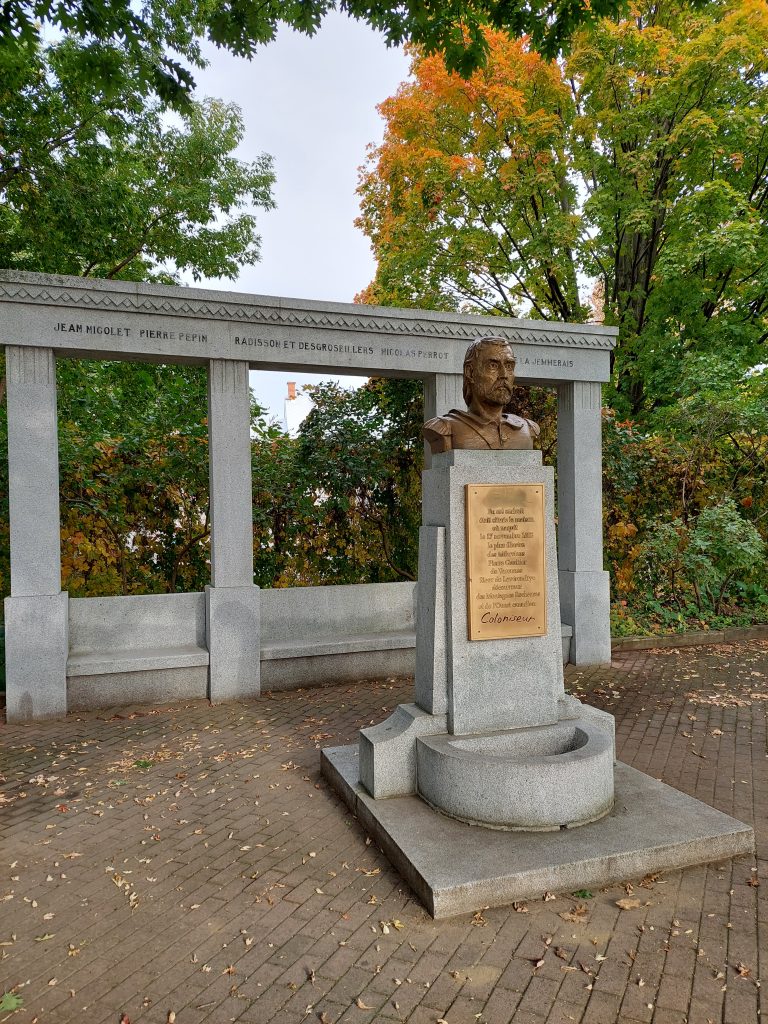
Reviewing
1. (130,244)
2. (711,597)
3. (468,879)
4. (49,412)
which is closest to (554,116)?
(130,244)

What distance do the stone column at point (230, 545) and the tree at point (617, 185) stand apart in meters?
7.49

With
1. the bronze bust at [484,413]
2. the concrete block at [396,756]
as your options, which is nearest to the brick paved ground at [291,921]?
the concrete block at [396,756]

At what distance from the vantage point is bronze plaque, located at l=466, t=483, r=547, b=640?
4395 millimetres

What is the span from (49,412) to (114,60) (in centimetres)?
318

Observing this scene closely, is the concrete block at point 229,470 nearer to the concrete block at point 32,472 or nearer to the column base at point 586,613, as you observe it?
the concrete block at point 32,472

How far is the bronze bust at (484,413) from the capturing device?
460 centimetres

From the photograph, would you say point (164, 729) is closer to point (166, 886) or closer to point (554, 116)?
point (166, 886)

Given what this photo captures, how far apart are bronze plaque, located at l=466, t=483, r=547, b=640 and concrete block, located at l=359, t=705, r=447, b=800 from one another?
67cm

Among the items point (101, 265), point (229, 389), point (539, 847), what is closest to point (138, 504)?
point (229, 389)

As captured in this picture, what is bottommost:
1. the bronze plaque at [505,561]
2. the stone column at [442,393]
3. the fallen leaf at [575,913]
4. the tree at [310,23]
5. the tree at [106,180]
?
the fallen leaf at [575,913]

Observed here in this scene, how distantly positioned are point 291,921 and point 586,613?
6128mm

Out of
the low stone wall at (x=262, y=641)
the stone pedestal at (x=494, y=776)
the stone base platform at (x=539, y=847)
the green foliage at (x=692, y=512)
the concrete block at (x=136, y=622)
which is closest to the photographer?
the stone base platform at (x=539, y=847)

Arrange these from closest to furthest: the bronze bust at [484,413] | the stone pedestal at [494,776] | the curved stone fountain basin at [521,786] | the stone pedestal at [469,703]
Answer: the stone pedestal at [494,776], the curved stone fountain basin at [521,786], the stone pedestal at [469,703], the bronze bust at [484,413]

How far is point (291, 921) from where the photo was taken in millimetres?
3283
